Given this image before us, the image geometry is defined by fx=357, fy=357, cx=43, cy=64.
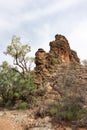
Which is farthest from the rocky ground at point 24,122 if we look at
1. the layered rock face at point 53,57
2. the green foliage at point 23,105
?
the layered rock face at point 53,57

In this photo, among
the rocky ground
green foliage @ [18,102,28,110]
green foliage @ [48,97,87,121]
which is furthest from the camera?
green foliage @ [18,102,28,110]

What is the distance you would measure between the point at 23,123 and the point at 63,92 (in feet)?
18.1

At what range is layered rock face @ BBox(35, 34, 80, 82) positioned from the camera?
32062mm

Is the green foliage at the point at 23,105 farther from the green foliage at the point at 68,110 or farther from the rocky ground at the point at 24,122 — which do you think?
the green foliage at the point at 68,110

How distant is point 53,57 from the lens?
3341 centimetres

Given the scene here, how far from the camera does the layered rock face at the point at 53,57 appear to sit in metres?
32.1

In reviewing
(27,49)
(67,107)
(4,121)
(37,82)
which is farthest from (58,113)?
(27,49)

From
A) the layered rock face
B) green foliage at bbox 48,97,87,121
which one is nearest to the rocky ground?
green foliage at bbox 48,97,87,121

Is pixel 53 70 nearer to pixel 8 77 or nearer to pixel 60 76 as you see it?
pixel 60 76

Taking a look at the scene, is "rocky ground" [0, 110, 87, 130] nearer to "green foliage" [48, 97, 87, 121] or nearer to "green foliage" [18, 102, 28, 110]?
"green foliage" [48, 97, 87, 121]

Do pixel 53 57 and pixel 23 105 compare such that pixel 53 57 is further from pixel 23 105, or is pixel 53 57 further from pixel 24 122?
pixel 24 122

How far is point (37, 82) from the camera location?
31078 millimetres

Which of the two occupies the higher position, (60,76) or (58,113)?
(60,76)

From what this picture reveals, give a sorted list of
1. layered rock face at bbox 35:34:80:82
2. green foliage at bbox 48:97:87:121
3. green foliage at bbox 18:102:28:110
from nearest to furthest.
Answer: green foliage at bbox 48:97:87:121 → green foliage at bbox 18:102:28:110 → layered rock face at bbox 35:34:80:82
